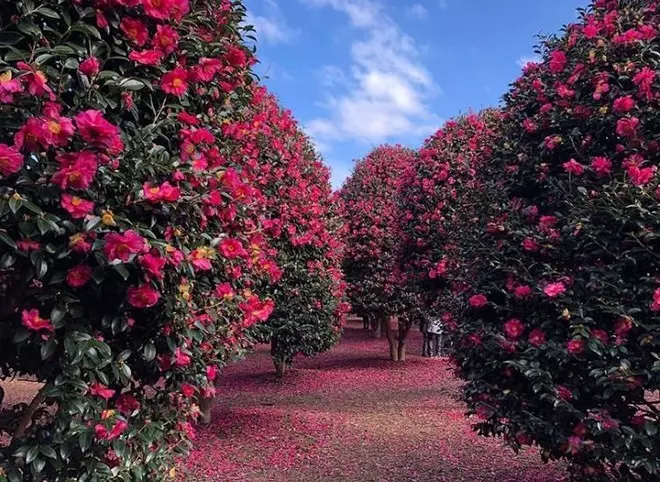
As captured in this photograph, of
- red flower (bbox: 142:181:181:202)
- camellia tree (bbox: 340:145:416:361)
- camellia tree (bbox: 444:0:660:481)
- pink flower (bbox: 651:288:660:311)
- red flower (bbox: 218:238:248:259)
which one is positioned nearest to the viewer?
red flower (bbox: 142:181:181:202)

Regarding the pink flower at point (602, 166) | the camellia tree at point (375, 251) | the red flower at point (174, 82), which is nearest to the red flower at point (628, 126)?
the pink flower at point (602, 166)

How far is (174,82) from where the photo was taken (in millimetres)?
2064

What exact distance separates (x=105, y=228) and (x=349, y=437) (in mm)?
5274

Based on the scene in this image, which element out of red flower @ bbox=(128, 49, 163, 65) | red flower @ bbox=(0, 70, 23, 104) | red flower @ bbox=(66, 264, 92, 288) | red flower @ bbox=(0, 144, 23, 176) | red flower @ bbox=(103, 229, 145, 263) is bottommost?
red flower @ bbox=(66, 264, 92, 288)

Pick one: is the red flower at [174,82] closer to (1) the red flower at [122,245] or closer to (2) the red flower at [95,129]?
(2) the red flower at [95,129]

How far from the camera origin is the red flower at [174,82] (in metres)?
2.06

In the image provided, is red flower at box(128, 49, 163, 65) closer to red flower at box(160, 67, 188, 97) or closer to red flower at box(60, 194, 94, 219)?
red flower at box(160, 67, 188, 97)

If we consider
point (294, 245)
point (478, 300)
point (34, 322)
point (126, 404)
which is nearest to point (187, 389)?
point (126, 404)

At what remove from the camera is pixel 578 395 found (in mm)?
2855

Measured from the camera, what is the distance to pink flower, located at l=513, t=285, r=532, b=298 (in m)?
3.07

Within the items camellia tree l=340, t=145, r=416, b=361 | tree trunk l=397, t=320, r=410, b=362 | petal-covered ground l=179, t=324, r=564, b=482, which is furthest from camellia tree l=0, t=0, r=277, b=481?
tree trunk l=397, t=320, r=410, b=362

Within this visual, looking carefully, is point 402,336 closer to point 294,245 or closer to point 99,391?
point 294,245

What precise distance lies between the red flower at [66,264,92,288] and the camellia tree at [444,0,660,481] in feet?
6.92

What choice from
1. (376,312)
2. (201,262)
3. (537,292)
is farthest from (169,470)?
(376,312)
